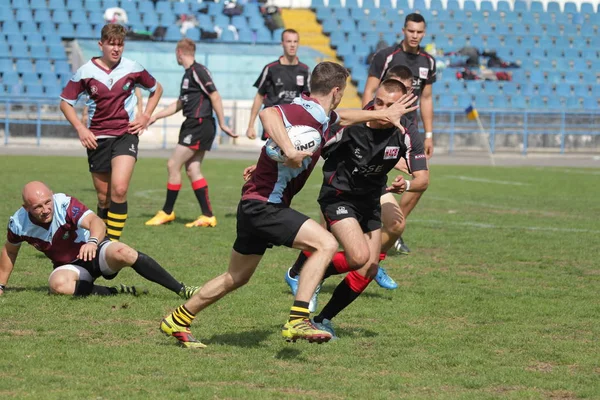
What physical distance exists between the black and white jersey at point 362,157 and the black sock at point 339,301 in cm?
63

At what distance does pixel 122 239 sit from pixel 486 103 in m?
25.5

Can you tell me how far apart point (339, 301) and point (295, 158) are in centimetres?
140

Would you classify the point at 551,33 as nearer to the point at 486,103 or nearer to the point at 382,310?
the point at 486,103

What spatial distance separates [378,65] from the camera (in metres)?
9.67

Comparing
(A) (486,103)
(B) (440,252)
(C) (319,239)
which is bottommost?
(A) (486,103)

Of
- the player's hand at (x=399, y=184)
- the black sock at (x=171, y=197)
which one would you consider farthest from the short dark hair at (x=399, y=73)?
the black sock at (x=171, y=197)

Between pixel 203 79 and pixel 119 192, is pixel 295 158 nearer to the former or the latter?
pixel 119 192

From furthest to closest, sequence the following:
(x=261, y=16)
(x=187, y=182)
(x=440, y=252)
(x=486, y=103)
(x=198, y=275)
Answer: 1. (x=261, y=16)
2. (x=486, y=103)
3. (x=187, y=182)
4. (x=440, y=252)
5. (x=198, y=275)

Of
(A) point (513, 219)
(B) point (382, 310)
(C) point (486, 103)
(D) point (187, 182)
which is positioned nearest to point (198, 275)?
(B) point (382, 310)

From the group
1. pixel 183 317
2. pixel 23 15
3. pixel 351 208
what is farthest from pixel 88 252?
pixel 23 15

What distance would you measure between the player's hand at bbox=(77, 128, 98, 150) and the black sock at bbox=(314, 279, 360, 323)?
12.7 ft

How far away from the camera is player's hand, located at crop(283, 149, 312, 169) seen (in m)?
5.20

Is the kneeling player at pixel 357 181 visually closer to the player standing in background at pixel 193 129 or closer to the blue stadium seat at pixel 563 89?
the player standing in background at pixel 193 129

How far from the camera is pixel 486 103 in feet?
113
